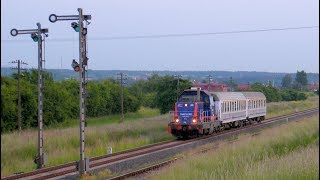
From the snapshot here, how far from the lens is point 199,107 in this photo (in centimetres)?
3262

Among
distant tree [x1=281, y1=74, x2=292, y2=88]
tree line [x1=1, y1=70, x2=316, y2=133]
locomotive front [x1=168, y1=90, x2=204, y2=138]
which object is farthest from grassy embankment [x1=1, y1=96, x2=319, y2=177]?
distant tree [x1=281, y1=74, x2=292, y2=88]

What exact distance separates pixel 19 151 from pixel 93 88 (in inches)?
1893

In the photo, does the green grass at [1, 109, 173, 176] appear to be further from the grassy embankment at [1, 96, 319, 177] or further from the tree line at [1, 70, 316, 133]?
the tree line at [1, 70, 316, 133]

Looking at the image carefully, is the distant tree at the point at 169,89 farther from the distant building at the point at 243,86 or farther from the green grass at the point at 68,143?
the distant building at the point at 243,86

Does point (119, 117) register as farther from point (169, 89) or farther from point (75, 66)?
point (75, 66)

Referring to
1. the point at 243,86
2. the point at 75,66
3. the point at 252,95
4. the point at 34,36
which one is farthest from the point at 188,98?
the point at 243,86

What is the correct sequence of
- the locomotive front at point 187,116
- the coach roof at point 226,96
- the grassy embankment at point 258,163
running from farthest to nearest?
the coach roof at point 226,96, the locomotive front at point 187,116, the grassy embankment at point 258,163

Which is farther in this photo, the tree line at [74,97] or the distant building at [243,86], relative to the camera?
the distant building at [243,86]

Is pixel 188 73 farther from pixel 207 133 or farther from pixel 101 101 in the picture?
pixel 207 133

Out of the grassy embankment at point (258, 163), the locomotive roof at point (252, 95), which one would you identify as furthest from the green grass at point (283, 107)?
the grassy embankment at point (258, 163)

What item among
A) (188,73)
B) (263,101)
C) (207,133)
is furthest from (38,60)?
(188,73)

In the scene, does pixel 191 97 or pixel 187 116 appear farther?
pixel 191 97

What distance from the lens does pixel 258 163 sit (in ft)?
43.7

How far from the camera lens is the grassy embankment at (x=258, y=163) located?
10.9 metres
